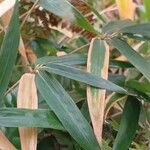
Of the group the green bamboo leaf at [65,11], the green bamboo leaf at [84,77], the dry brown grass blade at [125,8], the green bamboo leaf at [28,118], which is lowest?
the green bamboo leaf at [28,118]

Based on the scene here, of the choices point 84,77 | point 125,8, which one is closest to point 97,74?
point 84,77

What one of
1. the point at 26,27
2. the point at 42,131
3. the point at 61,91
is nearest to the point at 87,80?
the point at 61,91

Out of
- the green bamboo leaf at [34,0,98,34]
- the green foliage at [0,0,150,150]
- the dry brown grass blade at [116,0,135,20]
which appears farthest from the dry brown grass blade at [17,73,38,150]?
the dry brown grass blade at [116,0,135,20]

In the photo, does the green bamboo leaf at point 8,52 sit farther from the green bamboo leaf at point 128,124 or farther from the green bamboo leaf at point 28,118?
the green bamboo leaf at point 128,124

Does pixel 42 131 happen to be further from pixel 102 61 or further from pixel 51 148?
pixel 102 61

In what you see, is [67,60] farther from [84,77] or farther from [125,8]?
[125,8]

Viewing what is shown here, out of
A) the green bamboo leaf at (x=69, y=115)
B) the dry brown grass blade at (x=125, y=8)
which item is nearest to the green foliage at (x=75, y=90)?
the green bamboo leaf at (x=69, y=115)

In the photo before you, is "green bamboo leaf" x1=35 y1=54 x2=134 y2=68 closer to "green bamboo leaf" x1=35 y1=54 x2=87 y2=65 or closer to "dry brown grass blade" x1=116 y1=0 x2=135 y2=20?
"green bamboo leaf" x1=35 y1=54 x2=87 y2=65
